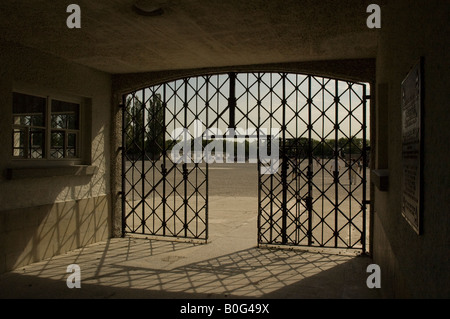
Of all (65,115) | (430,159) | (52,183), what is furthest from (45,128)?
(430,159)

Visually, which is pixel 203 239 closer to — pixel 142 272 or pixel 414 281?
pixel 142 272

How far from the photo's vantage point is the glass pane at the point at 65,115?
20.8ft

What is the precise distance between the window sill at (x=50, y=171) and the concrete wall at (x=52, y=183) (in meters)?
0.01

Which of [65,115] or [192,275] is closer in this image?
[192,275]

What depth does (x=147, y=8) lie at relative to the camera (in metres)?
Result: 4.03

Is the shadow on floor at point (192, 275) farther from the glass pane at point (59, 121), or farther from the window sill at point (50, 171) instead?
the glass pane at point (59, 121)

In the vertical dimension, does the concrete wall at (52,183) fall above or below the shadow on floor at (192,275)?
above

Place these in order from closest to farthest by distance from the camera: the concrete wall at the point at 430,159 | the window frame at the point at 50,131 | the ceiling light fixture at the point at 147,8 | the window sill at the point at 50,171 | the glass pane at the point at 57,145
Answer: the concrete wall at the point at 430,159
the ceiling light fixture at the point at 147,8
the window sill at the point at 50,171
the window frame at the point at 50,131
the glass pane at the point at 57,145

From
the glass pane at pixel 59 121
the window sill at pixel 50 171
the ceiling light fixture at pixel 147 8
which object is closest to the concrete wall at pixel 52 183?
the window sill at pixel 50 171

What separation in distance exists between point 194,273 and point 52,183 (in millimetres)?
2733

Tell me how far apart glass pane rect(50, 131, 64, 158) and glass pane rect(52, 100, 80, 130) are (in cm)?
15

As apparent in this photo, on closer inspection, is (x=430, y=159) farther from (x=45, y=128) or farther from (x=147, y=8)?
(x=45, y=128)

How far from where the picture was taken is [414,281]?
7.35 feet

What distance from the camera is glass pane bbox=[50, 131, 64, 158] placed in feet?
20.6
